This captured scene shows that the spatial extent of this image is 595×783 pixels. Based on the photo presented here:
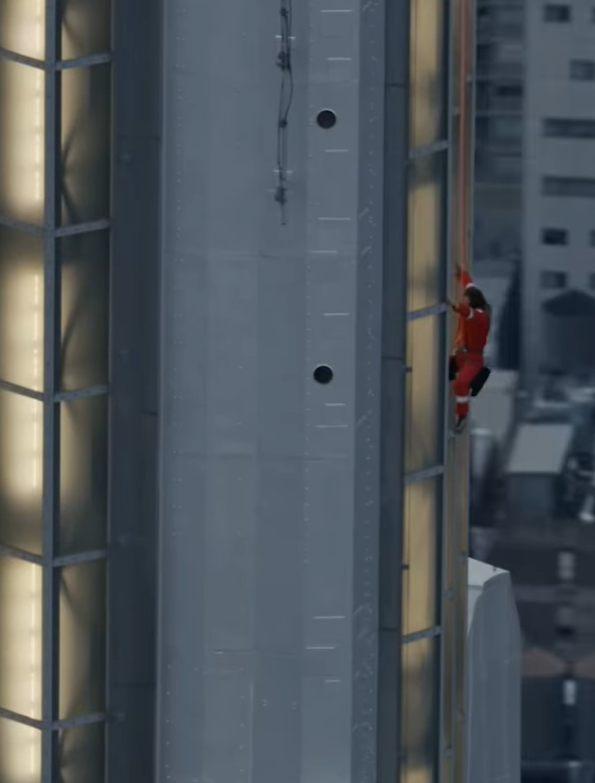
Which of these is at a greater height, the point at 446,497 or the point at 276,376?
the point at 276,376

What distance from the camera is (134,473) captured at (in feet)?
57.9

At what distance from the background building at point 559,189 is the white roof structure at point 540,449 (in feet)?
9.21

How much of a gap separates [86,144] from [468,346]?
5.32 meters

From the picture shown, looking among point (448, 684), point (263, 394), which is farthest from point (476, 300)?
point (448, 684)

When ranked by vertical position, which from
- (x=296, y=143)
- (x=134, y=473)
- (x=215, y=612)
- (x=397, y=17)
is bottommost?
(x=215, y=612)

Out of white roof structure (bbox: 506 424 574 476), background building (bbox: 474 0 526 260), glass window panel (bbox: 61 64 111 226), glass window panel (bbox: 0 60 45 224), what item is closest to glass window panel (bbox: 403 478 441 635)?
glass window panel (bbox: 61 64 111 226)

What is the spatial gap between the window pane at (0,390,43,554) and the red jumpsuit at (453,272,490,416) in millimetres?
5193

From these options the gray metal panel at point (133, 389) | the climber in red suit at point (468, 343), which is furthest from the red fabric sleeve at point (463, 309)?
the gray metal panel at point (133, 389)

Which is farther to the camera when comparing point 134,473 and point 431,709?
point 431,709

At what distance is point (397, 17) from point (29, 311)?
4.56 m

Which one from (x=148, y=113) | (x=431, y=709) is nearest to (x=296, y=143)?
(x=148, y=113)

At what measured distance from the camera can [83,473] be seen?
17453mm

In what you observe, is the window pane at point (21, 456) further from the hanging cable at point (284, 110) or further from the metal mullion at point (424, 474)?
the metal mullion at point (424, 474)

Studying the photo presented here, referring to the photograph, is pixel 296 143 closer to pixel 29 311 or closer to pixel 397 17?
pixel 397 17
